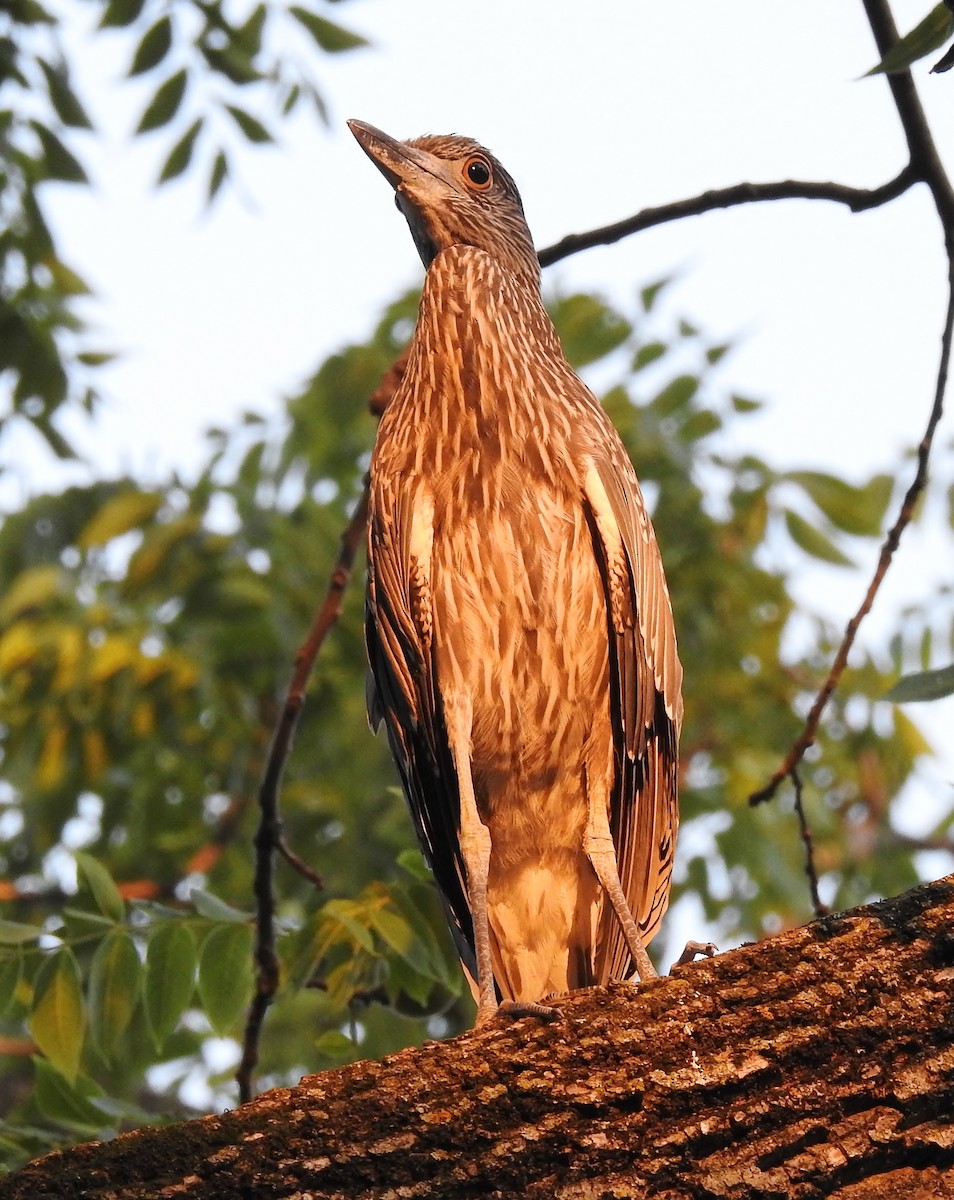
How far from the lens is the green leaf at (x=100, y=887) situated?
302 centimetres

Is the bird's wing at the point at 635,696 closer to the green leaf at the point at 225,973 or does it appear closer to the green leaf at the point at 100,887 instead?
the green leaf at the point at 225,973

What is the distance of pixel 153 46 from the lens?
14.5 feet

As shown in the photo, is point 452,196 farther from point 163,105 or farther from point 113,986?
point 113,986

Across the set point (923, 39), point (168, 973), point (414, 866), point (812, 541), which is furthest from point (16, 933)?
point (812, 541)

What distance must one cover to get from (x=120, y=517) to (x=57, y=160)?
56.6 inches

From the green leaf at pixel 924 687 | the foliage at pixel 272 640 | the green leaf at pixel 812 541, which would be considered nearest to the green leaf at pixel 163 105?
the foliage at pixel 272 640

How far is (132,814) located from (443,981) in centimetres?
309

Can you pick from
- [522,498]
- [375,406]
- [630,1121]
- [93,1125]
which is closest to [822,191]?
[522,498]

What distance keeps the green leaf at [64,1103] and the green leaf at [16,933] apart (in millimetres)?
257

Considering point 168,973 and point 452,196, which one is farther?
point 452,196

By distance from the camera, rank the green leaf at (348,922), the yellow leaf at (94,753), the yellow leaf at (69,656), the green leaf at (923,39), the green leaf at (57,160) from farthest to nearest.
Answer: the yellow leaf at (94,753), the yellow leaf at (69,656), the green leaf at (57,160), the green leaf at (348,922), the green leaf at (923,39)

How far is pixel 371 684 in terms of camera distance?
389 cm

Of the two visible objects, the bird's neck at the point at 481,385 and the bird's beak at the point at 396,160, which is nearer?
the bird's neck at the point at 481,385

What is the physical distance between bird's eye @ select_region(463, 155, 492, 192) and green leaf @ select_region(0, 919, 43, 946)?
269 cm
